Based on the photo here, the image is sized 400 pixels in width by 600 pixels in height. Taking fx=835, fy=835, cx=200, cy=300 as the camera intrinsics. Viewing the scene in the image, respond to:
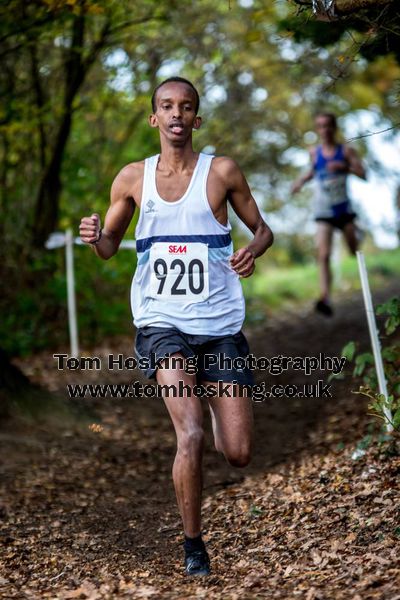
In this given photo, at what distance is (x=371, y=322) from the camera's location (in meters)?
5.27

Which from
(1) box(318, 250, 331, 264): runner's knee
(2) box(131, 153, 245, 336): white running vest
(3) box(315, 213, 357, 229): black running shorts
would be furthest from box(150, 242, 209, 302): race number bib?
(1) box(318, 250, 331, 264): runner's knee

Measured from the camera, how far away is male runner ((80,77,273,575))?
13.2 ft

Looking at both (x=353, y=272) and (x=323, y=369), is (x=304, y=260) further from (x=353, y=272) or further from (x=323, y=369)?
(x=323, y=369)

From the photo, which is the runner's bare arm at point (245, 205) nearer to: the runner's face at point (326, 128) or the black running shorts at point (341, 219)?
the runner's face at point (326, 128)

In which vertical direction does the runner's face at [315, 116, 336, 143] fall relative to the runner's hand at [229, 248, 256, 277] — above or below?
above

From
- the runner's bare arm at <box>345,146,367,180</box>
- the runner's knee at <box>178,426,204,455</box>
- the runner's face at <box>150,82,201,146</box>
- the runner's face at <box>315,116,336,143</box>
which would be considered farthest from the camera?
the runner's face at <box>315,116,336,143</box>

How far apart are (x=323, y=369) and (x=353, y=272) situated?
10.0 meters

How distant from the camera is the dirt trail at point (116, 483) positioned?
154 inches

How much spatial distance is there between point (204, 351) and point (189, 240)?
1.79 ft

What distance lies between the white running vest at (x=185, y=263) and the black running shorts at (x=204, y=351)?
4 cm

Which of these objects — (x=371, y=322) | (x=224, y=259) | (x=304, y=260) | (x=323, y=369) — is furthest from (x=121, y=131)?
(x=304, y=260)

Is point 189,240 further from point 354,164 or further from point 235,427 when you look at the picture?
point 354,164

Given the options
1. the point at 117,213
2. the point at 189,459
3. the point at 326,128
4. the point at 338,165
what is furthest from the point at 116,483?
the point at 326,128

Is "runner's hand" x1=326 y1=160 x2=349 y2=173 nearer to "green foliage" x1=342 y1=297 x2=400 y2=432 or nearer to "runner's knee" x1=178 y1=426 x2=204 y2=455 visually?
"green foliage" x1=342 y1=297 x2=400 y2=432
